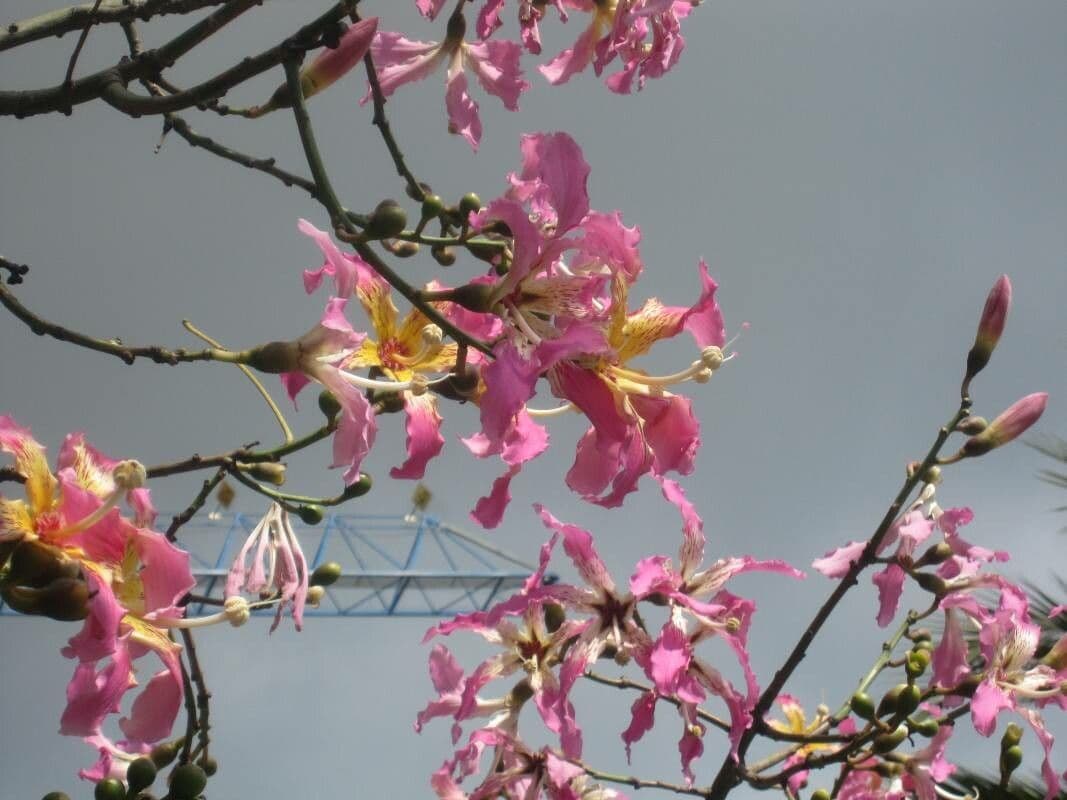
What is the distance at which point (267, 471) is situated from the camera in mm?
1406

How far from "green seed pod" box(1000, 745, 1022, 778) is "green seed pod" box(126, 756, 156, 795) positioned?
1630 millimetres

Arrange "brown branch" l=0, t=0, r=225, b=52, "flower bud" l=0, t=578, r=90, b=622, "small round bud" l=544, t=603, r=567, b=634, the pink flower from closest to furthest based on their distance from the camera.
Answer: "flower bud" l=0, t=578, r=90, b=622, "brown branch" l=0, t=0, r=225, b=52, the pink flower, "small round bud" l=544, t=603, r=567, b=634

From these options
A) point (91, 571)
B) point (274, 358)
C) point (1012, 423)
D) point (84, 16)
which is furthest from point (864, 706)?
point (84, 16)

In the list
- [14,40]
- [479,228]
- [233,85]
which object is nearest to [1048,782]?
[479,228]

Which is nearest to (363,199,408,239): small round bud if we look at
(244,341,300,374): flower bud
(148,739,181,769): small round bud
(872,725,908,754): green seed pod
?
(244,341,300,374): flower bud

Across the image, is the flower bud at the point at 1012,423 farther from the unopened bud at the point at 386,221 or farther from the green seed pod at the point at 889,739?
the unopened bud at the point at 386,221

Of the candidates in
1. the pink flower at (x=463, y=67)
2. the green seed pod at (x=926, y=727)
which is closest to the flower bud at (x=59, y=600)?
the pink flower at (x=463, y=67)

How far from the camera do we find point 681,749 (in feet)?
5.73

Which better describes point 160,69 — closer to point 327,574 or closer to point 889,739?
point 327,574

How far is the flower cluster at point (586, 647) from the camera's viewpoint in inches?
64.2

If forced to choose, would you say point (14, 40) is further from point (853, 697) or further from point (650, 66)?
point (853, 697)

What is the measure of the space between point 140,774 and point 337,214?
2.35 ft

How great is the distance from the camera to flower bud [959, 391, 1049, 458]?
6.59 ft

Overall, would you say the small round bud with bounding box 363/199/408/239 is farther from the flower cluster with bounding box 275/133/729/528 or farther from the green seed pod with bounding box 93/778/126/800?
the green seed pod with bounding box 93/778/126/800
